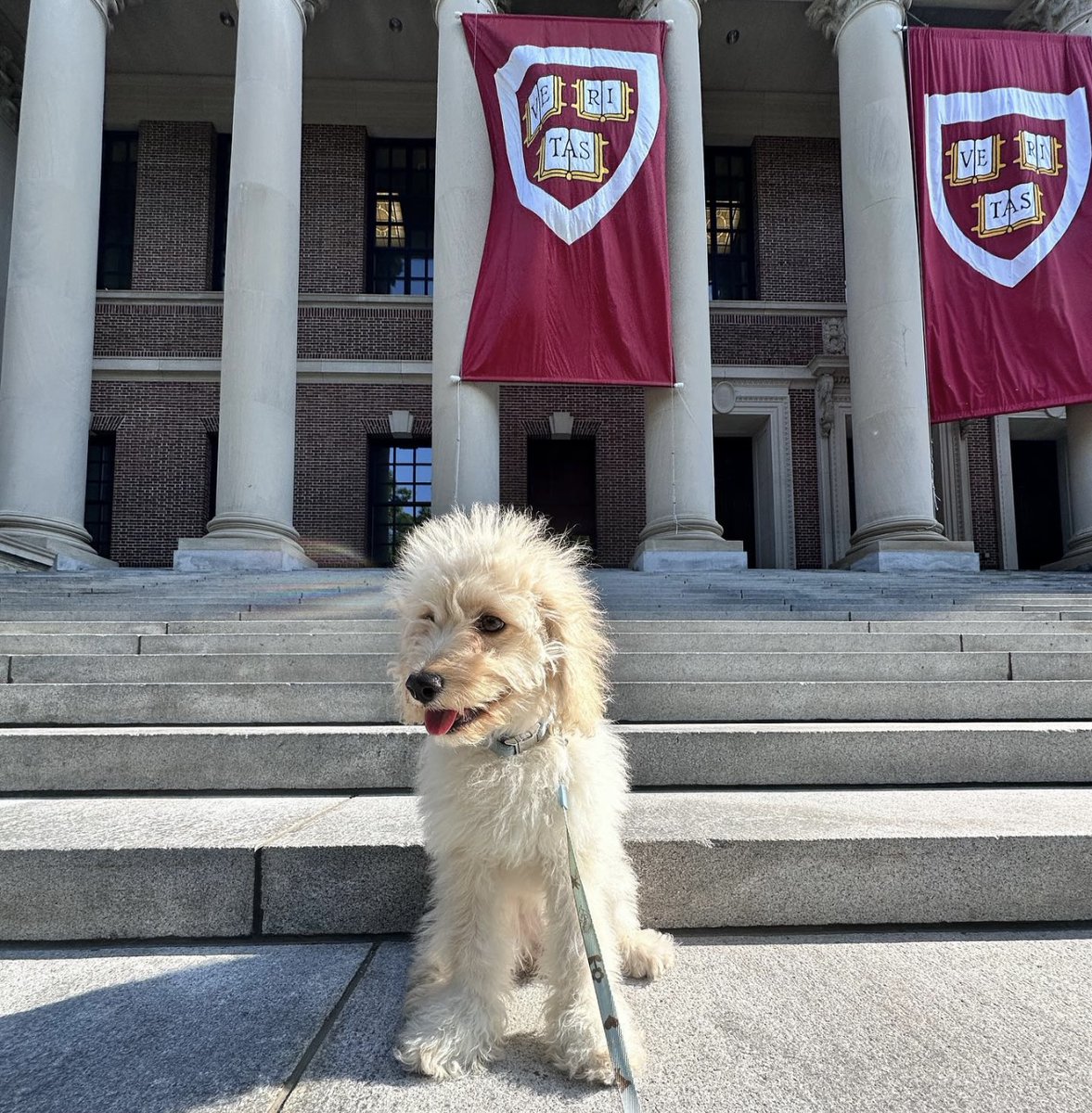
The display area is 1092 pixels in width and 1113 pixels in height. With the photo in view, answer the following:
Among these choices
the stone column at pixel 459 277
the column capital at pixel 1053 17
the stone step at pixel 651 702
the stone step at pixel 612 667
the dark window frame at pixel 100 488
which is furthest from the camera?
the dark window frame at pixel 100 488

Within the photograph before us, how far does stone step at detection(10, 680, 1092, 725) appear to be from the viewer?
4535 millimetres

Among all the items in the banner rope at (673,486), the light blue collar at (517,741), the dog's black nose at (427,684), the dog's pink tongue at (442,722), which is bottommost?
the light blue collar at (517,741)

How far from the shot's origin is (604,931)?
206cm

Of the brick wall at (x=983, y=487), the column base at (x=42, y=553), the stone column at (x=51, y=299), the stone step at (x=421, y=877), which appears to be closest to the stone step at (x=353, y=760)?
the stone step at (x=421, y=877)

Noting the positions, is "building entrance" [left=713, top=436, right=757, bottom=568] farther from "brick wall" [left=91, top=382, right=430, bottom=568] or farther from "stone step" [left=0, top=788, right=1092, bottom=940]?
"stone step" [left=0, top=788, right=1092, bottom=940]

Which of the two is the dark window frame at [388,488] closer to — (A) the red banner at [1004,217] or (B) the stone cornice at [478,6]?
(B) the stone cornice at [478,6]

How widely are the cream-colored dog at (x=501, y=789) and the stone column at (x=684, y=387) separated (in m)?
9.50

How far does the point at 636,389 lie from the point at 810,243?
215 inches

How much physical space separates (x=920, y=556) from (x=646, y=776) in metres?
9.28

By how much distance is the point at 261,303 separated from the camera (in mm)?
12125

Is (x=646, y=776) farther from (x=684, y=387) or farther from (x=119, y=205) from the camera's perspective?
(x=119, y=205)

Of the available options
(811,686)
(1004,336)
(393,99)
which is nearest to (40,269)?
(393,99)

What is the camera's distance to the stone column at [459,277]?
37.6 feet

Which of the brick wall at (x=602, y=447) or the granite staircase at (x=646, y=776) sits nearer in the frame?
the granite staircase at (x=646, y=776)
